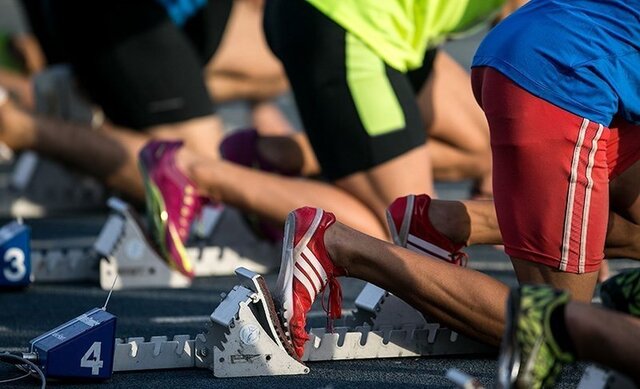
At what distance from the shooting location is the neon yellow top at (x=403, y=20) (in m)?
4.87

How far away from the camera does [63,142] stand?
6312 millimetres

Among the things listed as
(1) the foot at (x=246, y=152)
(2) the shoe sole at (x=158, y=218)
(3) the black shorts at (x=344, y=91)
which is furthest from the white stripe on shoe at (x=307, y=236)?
(1) the foot at (x=246, y=152)

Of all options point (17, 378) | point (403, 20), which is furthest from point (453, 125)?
point (17, 378)

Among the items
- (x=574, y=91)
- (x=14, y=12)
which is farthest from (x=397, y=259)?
(x=14, y=12)

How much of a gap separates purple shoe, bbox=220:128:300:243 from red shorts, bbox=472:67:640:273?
2158 mm

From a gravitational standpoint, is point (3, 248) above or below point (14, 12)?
above

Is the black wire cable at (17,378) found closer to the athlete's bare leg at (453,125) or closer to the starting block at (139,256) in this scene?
the starting block at (139,256)

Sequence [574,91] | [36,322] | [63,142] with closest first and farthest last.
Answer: [574,91]
[36,322]
[63,142]

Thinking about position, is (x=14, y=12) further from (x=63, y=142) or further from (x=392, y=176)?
(x=392, y=176)

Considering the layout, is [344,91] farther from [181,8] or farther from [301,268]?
[181,8]

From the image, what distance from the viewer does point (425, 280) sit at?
379 centimetres

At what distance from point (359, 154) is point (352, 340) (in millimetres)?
1140

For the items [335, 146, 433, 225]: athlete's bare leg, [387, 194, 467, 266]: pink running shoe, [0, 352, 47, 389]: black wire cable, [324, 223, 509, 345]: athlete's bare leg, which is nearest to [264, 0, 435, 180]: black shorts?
[335, 146, 433, 225]: athlete's bare leg

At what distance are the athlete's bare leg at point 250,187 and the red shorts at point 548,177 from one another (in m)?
1.66
